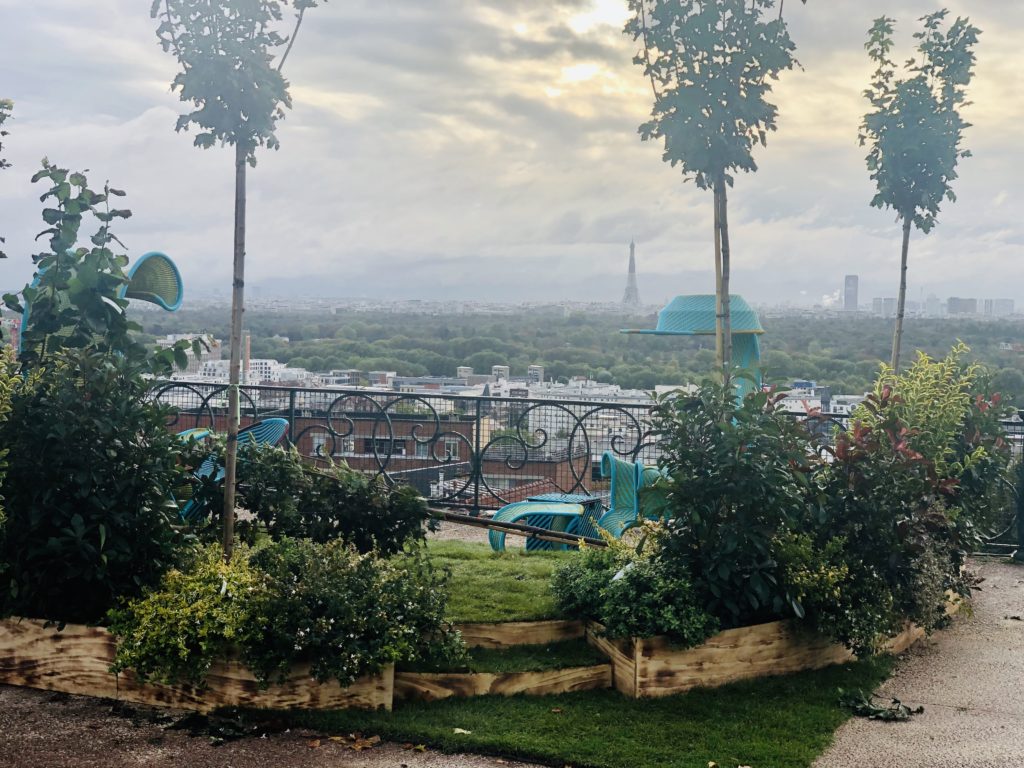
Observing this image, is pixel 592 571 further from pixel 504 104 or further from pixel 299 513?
pixel 504 104

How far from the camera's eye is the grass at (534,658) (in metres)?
4.27

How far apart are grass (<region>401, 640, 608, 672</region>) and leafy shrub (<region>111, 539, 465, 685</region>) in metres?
0.18

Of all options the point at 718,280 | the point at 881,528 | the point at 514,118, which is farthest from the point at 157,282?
the point at 514,118

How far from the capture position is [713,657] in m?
4.33

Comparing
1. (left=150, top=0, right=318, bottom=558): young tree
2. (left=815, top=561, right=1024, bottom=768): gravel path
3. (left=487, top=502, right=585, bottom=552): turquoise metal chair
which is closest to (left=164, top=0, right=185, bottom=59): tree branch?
(left=150, top=0, right=318, bottom=558): young tree

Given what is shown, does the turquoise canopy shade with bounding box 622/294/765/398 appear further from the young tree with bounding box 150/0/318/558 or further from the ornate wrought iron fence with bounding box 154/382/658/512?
the young tree with bounding box 150/0/318/558

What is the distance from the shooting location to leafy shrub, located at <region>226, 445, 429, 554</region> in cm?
514

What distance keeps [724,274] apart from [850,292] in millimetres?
17096

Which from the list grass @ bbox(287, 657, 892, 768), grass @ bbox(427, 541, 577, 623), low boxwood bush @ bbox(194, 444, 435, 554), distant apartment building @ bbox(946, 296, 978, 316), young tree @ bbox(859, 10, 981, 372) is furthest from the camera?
distant apartment building @ bbox(946, 296, 978, 316)

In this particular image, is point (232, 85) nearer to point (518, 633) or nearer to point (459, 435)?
point (518, 633)

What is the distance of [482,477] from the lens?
346 inches

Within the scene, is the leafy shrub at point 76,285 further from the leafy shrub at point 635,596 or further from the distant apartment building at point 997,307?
the distant apartment building at point 997,307

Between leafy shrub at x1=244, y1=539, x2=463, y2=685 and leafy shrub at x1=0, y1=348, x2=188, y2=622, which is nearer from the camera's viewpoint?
leafy shrub at x1=244, y1=539, x2=463, y2=685

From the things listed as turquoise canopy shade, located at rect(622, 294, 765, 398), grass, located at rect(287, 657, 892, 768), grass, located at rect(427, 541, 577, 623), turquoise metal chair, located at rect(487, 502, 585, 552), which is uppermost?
turquoise canopy shade, located at rect(622, 294, 765, 398)
